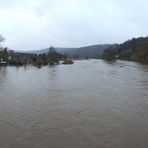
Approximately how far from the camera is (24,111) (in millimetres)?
13258

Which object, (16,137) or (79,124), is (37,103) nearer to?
(79,124)

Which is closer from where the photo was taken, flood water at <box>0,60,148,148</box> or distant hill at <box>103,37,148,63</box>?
flood water at <box>0,60,148,148</box>

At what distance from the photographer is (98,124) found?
436 inches

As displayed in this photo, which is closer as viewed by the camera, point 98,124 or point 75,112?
point 98,124

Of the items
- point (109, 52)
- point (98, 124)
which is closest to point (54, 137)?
point (98, 124)

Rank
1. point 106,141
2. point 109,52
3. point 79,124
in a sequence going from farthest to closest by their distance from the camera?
point 109,52 < point 79,124 < point 106,141

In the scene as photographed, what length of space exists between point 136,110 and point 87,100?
383 centimetres

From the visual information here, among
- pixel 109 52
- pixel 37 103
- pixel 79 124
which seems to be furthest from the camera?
pixel 109 52

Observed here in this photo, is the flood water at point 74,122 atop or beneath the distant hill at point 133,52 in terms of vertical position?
beneath

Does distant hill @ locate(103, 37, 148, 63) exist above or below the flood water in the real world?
above

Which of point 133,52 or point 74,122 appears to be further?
point 133,52

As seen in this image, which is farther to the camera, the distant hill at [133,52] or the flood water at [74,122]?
the distant hill at [133,52]

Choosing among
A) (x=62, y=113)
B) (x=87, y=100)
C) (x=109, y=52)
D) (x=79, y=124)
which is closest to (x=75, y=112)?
(x=62, y=113)

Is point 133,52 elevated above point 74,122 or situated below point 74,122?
above
